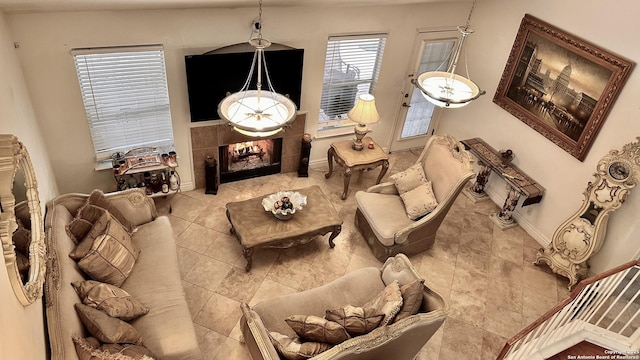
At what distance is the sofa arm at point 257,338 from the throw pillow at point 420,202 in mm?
2246

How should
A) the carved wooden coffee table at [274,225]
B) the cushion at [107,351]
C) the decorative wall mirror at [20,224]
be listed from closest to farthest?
the decorative wall mirror at [20,224] < the cushion at [107,351] < the carved wooden coffee table at [274,225]

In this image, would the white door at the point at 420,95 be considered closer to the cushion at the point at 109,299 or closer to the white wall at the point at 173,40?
the white wall at the point at 173,40

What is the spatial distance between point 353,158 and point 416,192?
3.46 feet

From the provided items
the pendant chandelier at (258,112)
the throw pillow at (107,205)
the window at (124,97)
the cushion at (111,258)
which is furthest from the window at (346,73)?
the cushion at (111,258)

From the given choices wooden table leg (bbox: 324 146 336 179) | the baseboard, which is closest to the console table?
the baseboard

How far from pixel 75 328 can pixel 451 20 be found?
5382 mm

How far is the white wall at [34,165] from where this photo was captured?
2096mm

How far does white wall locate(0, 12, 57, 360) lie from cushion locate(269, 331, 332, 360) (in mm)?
1504

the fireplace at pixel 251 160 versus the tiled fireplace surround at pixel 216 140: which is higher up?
the tiled fireplace surround at pixel 216 140

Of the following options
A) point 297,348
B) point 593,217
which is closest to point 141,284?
point 297,348

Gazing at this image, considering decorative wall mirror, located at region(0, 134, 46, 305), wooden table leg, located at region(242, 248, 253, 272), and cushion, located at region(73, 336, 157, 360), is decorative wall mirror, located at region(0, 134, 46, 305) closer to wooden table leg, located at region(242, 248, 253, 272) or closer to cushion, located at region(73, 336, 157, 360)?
cushion, located at region(73, 336, 157, 360)

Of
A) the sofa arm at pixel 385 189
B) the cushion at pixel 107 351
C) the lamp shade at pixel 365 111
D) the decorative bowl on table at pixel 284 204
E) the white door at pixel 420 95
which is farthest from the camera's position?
the white door at pixel 420 95

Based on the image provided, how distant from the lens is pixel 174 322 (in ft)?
11.5

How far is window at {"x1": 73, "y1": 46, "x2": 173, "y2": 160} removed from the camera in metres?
4.35
